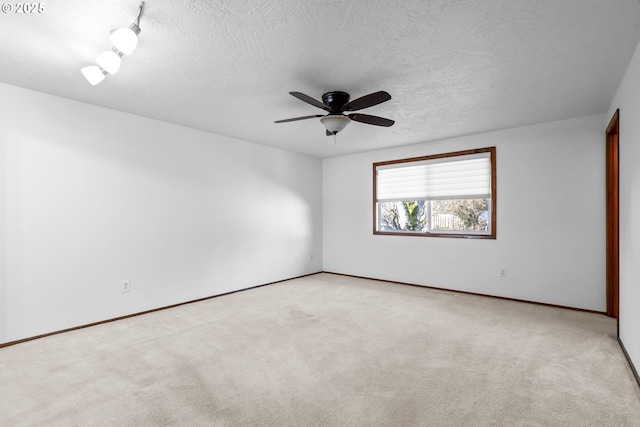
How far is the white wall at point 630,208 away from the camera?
2.25 m

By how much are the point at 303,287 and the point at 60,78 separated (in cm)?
385

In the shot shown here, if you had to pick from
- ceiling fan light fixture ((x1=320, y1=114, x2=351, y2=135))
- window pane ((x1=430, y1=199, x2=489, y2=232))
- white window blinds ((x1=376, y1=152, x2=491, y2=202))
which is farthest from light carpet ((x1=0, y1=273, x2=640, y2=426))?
ceiling fan light fixture ((x1=320, y1=114, x2=351, y2=135))

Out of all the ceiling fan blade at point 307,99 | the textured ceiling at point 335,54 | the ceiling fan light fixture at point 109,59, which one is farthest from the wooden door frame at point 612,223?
the ceiling fan light fixture at point 109,59

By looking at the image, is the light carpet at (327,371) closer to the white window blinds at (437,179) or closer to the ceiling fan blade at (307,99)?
the white window blinds at (437,179)

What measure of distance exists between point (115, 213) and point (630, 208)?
4863 mm

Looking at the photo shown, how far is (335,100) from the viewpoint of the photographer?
2.96m

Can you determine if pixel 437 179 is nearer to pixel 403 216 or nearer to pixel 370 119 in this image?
pixel 403 216

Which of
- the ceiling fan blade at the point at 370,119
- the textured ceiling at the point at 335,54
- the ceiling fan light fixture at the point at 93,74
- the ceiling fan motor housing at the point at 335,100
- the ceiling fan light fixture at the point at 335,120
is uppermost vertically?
the textured ceiling at the point at 335,54

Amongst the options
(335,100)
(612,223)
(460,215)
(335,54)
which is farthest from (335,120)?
(612,223)

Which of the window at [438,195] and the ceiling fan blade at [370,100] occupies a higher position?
the ceiling fan blade at [370,100]

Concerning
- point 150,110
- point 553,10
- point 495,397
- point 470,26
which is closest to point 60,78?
point 150,110

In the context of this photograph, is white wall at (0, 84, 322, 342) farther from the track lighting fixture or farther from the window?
the window

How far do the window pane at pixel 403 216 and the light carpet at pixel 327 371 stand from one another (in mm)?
1881

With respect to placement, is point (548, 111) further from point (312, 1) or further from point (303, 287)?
point (303, 287)
